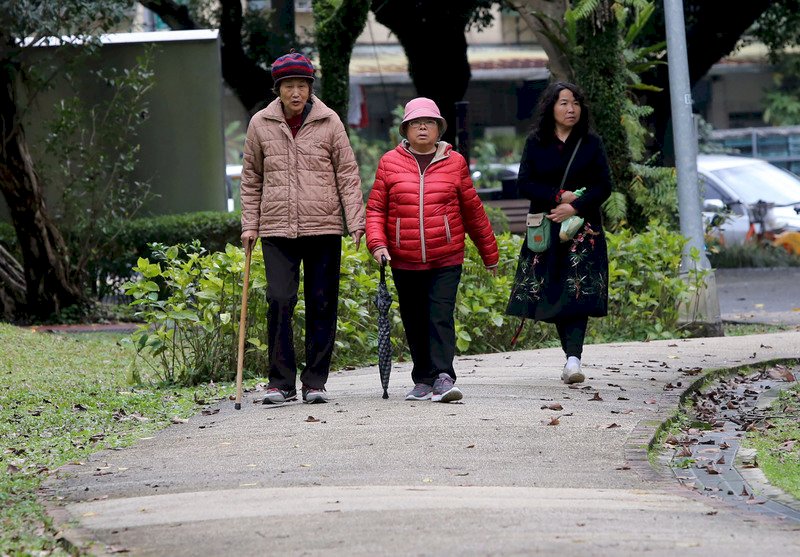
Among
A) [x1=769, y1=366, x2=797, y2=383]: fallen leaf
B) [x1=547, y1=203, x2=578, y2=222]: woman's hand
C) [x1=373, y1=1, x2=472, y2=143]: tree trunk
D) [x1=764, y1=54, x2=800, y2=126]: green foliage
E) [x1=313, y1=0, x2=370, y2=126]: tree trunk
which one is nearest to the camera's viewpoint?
[x1=547, y1=203, x2=578, y2=222]: woman's hand

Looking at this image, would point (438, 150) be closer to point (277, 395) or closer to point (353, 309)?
point (277, 395)

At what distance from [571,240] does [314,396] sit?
6.06ft

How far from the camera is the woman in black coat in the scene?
29.3 ft

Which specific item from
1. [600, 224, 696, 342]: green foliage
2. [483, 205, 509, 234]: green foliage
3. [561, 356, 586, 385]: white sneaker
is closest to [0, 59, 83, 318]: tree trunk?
[483, 205, 509, 234]: green foliage

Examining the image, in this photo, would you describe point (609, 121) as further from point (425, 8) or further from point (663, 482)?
point (425, 8)

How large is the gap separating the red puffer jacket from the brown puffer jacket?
0.13 meters

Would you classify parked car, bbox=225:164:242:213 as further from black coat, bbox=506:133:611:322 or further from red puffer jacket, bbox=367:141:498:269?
red puffer jacket, bbox=367:141:498:269

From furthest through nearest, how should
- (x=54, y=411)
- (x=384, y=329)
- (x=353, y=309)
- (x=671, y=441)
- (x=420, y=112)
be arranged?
1. (x=353, y=309)
2. (x=54, y=411)
3. (x=384, y=329)
4. (x=420, y=112)
5. (x=671, y=441)

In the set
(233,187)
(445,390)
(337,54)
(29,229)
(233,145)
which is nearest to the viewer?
(445,390)

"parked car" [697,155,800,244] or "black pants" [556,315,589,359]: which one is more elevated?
"parked car" [697,155,800,244]

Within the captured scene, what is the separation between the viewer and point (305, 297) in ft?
27.5

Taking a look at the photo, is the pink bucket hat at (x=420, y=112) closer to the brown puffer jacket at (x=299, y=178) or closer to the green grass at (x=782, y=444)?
the brown puffer jacket at (x=299, y=178)

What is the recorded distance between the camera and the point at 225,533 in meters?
5.16

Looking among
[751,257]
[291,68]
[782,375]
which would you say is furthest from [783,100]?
[291,68]
